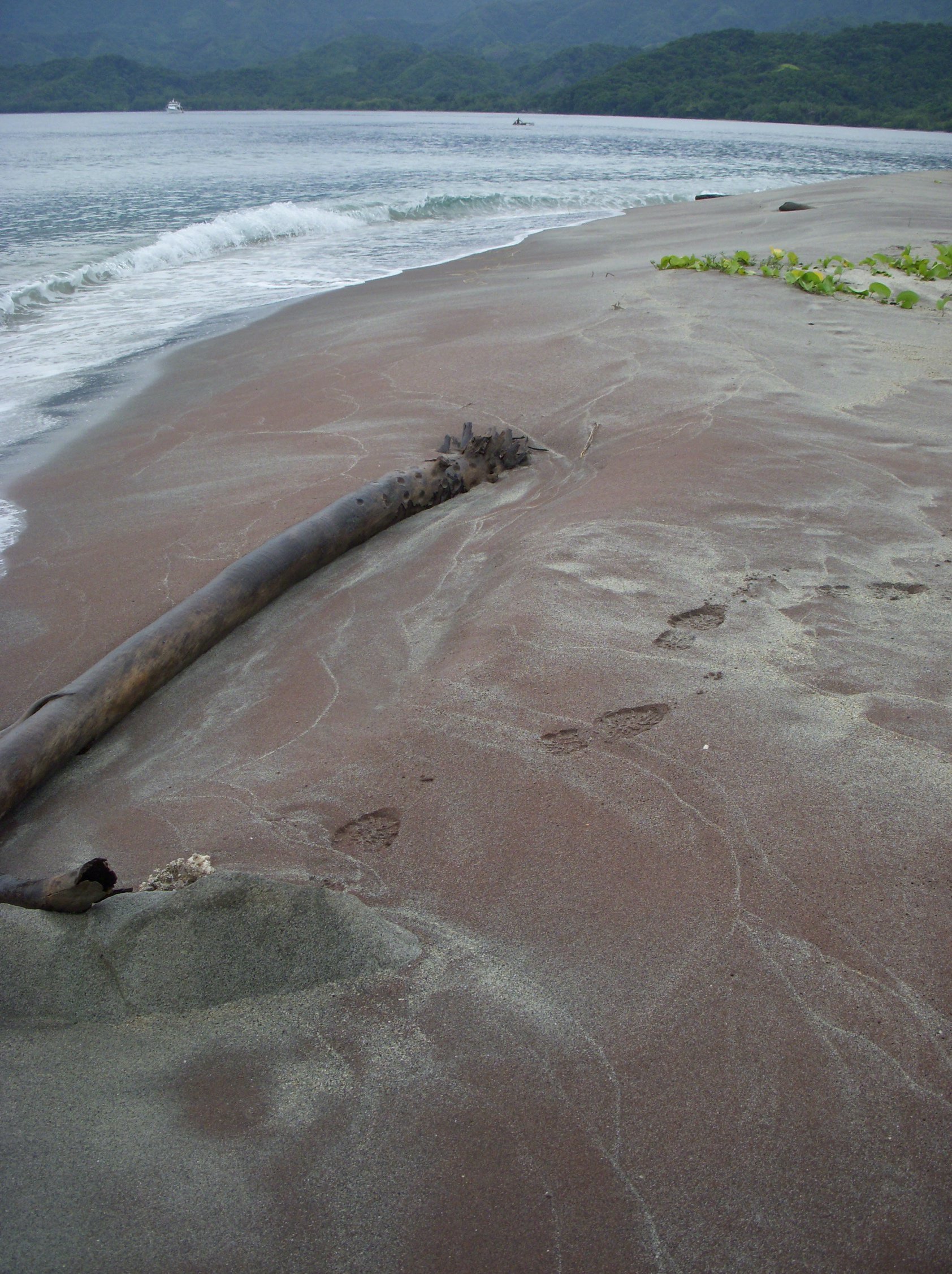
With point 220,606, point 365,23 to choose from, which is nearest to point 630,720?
point 220,606

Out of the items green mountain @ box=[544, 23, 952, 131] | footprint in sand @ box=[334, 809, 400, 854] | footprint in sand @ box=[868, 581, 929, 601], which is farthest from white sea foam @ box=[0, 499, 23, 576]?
green mountain @ box=[544, 23, 952, 131]

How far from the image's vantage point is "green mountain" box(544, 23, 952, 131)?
189 feet

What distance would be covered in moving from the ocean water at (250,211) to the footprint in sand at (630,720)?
3.20m

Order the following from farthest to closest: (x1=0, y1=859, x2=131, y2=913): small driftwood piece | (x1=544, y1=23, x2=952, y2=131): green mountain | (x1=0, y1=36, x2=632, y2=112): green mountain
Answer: (x1=0, y1=36, x2=632, y2=112): green mountain < (x1=544, y1=23, x2=952, y2=131): green mountain < (x1=0, y1=859, x2=131, y2=913): small driftwood piece

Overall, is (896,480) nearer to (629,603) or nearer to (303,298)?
(629,603)

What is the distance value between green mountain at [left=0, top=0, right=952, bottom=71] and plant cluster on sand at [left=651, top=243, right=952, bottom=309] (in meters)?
147

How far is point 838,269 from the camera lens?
7.32 metres

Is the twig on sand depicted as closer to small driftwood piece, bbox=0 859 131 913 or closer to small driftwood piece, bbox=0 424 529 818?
small driftwood piece, bbox=0 424 529 818

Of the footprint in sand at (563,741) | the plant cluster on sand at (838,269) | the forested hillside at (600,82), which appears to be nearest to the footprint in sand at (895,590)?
the footprint in sand at (563,741)

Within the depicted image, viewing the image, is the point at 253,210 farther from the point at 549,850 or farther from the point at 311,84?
the point at 311,84

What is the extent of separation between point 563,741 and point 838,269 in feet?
22.3

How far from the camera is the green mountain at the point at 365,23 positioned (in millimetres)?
134250

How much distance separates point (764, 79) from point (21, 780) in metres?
76.1

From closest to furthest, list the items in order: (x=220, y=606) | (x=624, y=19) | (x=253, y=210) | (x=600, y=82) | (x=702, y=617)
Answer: (x=702, y=617)
(x=220, y=606)
(x=253, y=210)
(x=600, y=82)
(x=624, y=19)
